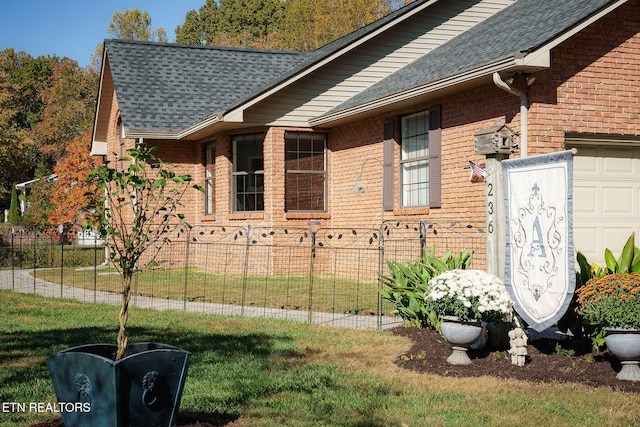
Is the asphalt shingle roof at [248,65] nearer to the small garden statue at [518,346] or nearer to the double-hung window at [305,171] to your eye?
the double-hung window at [305,171]

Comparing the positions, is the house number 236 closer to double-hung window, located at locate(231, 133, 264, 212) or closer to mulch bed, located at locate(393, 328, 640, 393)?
mulch bed, located at locate(393, 328, 640, 393)

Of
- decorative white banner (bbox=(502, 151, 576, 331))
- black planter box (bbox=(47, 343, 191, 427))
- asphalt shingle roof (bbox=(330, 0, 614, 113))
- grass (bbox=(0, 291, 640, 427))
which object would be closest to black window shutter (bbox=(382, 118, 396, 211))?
asphalt shingle roof (bbox=(330, 0, 614, 113))

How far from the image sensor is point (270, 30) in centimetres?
5703

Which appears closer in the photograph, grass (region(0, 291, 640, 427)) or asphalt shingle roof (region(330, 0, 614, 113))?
grass (region(0, 291, 640, 427))

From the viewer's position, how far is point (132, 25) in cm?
5384

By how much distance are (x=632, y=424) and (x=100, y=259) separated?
2217 centimetres

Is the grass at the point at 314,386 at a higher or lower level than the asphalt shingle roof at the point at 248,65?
lower

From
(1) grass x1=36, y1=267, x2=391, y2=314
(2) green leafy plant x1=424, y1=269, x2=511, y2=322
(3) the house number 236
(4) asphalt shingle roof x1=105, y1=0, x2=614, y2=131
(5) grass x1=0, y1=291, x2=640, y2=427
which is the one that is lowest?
(5) grass x1=0, y1=291, x2=640, y2=427

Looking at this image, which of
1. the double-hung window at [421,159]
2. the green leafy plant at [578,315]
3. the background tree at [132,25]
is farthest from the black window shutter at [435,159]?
the background tree at [132,25]

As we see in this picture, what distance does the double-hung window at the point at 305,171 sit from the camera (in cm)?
1855

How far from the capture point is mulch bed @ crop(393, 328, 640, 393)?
7.28 metres

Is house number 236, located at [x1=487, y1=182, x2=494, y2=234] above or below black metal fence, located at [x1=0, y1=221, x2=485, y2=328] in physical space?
above

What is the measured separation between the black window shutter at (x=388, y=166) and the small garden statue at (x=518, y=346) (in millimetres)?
8342

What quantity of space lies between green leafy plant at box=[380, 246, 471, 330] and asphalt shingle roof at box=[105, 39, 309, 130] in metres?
11.2
